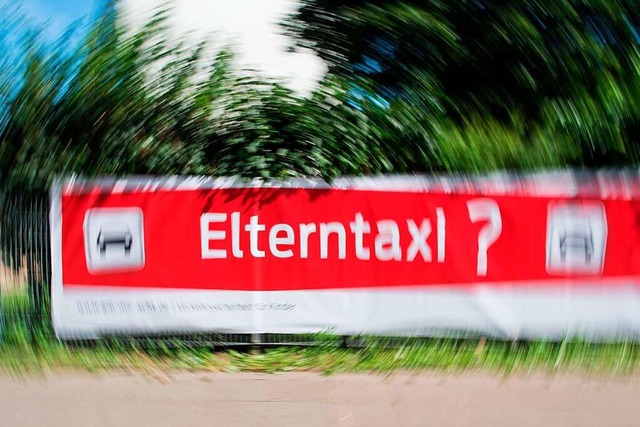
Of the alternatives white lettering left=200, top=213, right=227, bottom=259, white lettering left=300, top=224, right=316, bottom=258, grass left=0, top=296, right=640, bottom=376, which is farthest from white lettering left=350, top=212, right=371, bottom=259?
white lettering left=200, top=213, right=227, bottom=259

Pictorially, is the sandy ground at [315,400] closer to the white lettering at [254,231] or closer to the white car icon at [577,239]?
the white car icon at [577,239]

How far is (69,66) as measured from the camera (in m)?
6.84

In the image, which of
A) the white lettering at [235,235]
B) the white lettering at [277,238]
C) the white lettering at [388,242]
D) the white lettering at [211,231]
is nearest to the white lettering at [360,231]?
the white lettering at [388,242]

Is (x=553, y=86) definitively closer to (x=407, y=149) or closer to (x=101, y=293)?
(x=407, y=149)

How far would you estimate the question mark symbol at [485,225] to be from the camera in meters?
5.91

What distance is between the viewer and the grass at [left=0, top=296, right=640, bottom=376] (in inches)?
227

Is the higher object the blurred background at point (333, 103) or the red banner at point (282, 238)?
the blurred background at point (333, 103)

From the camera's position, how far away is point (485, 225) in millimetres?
5938

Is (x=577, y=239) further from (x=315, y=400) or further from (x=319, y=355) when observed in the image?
(x=315, y=400)

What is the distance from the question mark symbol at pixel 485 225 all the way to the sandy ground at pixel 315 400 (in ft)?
3.79

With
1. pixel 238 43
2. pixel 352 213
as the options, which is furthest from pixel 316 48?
pixel 352 213

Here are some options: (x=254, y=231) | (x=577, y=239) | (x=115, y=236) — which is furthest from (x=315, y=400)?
(x=577, y=239)

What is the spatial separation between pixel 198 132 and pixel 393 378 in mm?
3965

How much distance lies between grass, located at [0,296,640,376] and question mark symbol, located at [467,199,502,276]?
0.85 metres
